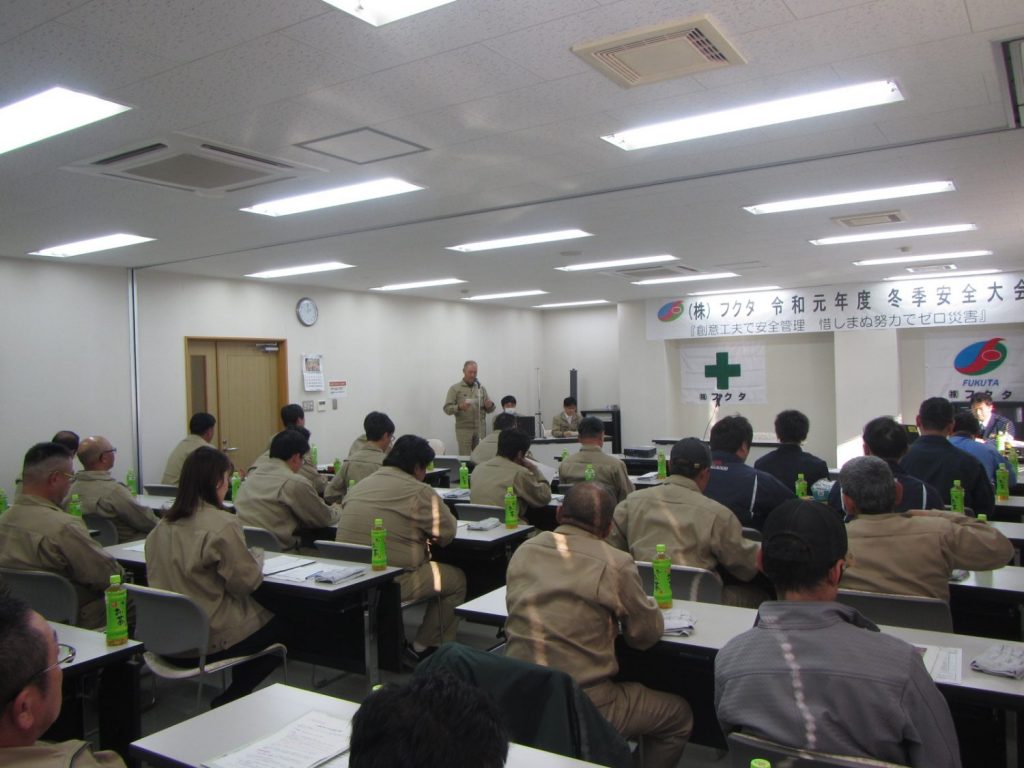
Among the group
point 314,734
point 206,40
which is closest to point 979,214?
point 206,40

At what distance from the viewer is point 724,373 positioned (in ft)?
37.1

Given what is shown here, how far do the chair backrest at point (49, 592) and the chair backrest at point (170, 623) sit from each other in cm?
38

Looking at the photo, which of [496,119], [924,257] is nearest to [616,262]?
[924,257]

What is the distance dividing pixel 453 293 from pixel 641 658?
8.13m

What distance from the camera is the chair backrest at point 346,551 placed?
12.8 feet

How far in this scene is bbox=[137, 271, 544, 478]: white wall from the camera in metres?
7.94

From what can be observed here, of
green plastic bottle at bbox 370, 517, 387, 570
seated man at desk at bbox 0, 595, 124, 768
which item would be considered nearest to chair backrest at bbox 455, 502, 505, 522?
green plastic bottle at bbox 370, 517, 387, 570

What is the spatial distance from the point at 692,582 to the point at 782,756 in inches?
63.5

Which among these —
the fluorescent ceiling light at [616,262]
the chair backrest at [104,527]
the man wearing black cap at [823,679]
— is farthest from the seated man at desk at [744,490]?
the fluorescent ceiling light at [616,262]

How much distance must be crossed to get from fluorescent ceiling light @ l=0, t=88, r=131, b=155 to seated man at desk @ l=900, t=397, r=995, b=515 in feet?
14.7

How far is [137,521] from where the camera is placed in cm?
491

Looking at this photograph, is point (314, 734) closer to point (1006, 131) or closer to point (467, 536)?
point (467, 536)

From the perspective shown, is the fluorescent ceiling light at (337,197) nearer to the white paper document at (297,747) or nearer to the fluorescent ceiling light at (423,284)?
the white paper document at (297,747)

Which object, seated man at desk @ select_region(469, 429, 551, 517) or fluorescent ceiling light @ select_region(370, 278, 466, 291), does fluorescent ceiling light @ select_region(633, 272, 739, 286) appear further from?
seated man at desk @ select_region(469, 429, 551, 517)
